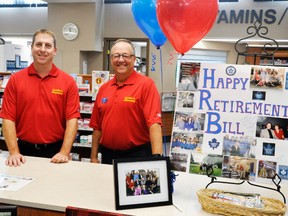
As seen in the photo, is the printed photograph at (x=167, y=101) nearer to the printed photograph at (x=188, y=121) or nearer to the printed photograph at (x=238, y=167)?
the printed photograph at (x=188, y=121)

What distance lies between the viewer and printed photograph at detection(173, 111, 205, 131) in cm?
220

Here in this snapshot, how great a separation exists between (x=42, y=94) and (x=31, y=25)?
8.54 meters

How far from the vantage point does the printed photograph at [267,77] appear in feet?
7.01

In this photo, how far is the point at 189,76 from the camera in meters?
2.26

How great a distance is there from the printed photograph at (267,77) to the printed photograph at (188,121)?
0.42 metres

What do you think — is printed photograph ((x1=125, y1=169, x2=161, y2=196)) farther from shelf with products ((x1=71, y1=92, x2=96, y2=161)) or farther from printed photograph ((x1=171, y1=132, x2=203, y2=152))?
shelf with products ((x1=71, y1=92, x2=96, y2=161))

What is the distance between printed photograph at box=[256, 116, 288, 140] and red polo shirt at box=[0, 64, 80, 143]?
1.35m

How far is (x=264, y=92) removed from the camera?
2.14 metres

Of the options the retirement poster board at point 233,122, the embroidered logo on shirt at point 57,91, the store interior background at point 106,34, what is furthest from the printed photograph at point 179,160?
the store interior background at point 106,34

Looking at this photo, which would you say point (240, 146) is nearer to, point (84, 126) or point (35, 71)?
point (35, 71)

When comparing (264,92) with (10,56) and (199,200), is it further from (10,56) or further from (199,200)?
(10,56)

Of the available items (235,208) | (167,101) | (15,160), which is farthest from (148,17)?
(167,101)

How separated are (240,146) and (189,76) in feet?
1.94

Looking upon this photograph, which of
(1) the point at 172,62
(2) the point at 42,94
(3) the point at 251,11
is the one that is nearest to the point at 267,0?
(3) the point at 251,11
